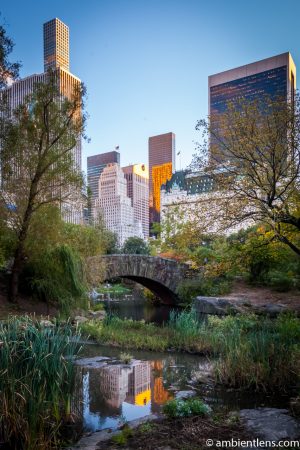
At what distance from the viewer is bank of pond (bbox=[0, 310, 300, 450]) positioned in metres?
4.32

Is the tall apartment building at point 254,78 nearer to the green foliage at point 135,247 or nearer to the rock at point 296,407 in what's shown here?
the rock at point 296,407

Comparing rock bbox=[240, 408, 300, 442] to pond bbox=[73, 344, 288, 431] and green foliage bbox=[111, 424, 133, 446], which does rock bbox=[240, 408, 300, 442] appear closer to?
pond bbox=[73, 344, 288, 431]

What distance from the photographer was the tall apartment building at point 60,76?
1480 cm

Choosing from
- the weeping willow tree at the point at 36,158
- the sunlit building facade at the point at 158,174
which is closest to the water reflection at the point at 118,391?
the weeping willow tree at the point at 36,158

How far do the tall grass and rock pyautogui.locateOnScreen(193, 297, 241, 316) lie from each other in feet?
33.3

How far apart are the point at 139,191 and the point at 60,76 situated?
156 meters

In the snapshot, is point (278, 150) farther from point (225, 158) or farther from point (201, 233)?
point (201, 233)

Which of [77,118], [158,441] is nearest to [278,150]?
[158,441]

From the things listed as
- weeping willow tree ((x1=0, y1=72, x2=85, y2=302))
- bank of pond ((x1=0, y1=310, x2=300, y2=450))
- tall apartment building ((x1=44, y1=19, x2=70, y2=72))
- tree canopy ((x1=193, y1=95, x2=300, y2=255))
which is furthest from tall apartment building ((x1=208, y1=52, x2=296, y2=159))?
tall apartment building ((x1=44, y1=19, x2=70, y2=72))

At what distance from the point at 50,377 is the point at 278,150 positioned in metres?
6.48

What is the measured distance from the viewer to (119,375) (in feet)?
25.7

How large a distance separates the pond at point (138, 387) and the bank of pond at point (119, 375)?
2cm

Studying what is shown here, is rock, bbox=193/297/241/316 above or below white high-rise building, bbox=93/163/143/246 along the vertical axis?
below

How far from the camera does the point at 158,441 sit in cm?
417
